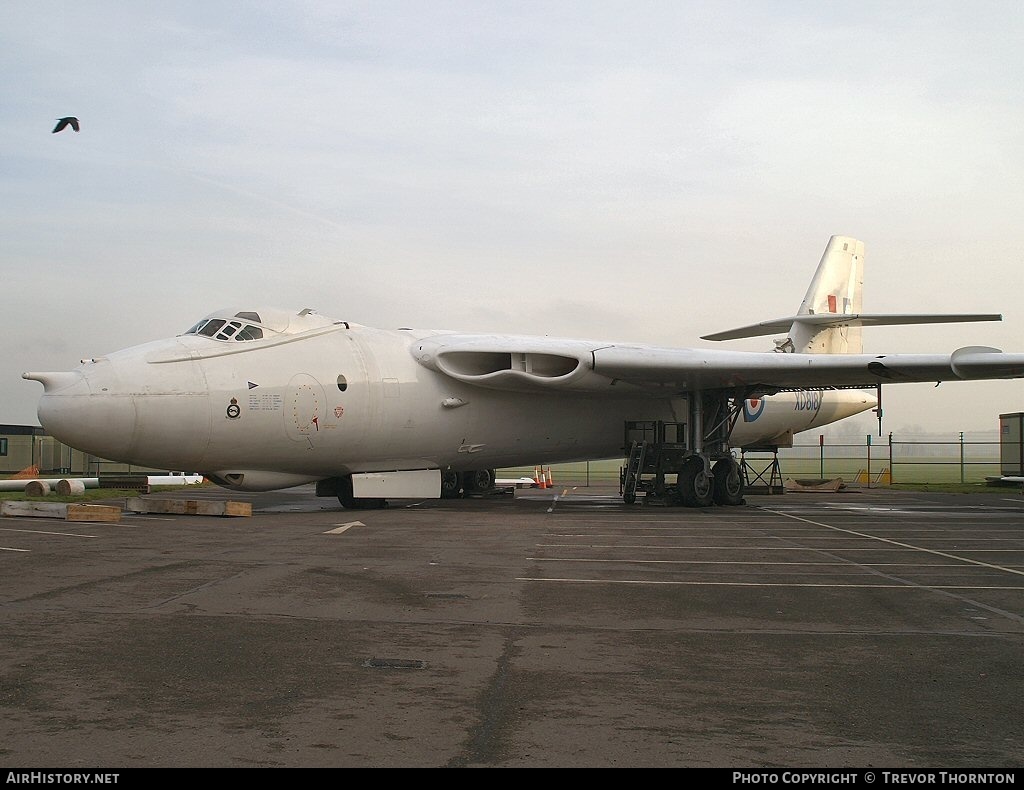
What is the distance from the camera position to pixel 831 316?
81.3 feet

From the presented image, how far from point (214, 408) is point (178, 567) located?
255 inches

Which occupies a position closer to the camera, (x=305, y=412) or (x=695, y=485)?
(x=305, y=412)

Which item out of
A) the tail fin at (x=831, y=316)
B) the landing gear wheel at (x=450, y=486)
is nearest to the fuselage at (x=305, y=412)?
the landing gear wheel at (x=450, y=486)

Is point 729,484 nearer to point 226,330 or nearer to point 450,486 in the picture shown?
point 450,486

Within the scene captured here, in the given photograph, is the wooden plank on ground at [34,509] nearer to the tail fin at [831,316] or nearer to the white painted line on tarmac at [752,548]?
the white painted line on tarmac at [752,548]

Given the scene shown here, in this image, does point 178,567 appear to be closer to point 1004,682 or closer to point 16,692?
point 16,692

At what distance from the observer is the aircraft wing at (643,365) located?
18266mm

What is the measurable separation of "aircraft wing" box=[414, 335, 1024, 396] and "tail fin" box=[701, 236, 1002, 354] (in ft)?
16.7

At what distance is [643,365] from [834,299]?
10.6m

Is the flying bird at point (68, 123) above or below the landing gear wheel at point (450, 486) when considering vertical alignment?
above

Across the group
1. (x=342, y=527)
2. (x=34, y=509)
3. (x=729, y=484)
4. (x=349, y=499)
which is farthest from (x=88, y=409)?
(x=729, y=484)

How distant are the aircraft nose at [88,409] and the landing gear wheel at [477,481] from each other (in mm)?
10566

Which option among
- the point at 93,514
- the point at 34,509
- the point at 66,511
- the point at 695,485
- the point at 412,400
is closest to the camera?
the point at 93,514
